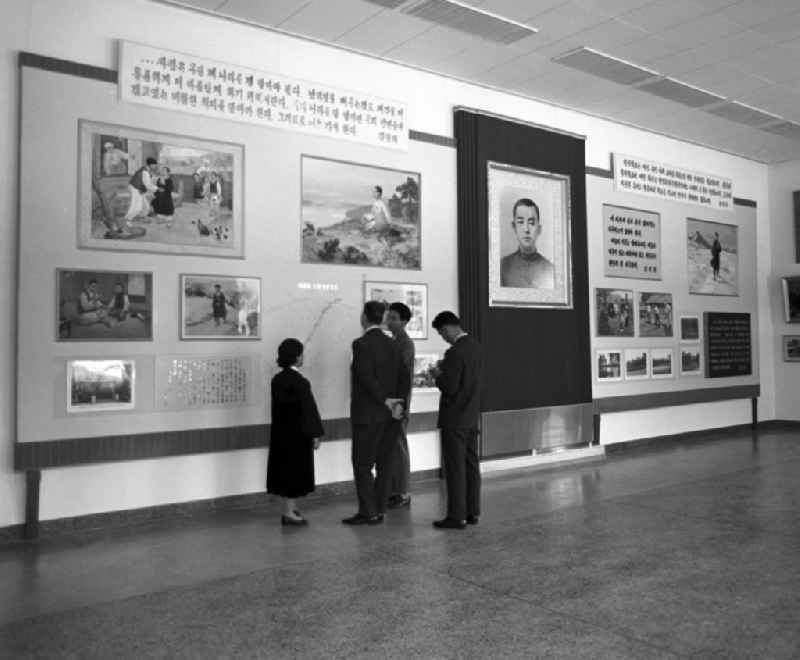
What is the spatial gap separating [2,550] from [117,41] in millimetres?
4419

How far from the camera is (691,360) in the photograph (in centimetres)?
1245

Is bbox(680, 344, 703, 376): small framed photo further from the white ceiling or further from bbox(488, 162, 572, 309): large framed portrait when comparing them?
the white ceiling

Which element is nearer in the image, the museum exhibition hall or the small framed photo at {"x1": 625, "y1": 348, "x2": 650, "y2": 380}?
the museum exhibition hall

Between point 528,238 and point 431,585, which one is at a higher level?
point 528,238

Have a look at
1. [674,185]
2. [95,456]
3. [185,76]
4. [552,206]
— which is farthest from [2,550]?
[674,185]

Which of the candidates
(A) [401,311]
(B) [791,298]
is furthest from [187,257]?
(B) [791,298]

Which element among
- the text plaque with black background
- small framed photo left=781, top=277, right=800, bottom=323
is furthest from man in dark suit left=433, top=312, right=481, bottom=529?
small framed photo left=781, top=277, right=800, bottom=323

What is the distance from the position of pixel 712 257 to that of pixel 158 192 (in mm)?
9477

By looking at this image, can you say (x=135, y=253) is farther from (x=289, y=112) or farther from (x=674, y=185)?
(x=674, y=185)

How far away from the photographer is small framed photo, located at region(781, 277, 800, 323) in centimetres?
1352

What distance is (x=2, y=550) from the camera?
5.98 m

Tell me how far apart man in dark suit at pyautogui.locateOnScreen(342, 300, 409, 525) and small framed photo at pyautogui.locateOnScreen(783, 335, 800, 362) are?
9829 mm

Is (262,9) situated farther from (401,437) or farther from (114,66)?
(401,437)

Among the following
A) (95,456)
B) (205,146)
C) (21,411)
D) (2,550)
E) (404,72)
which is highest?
(404,72)
